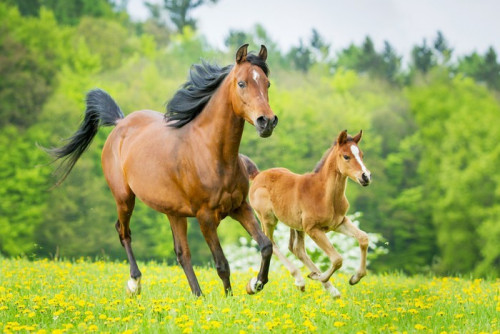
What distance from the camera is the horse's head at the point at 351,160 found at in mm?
7357

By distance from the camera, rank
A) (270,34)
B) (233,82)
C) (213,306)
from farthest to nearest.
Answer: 1. (270,34)
2. (233,82)
3. (213,306)

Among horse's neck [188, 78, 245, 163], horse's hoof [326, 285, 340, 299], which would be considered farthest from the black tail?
horse's hoof [326, 285, 340, 299]

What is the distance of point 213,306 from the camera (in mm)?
6027

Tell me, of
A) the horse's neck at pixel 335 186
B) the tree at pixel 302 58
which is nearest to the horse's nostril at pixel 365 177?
the horse's neck at pixel 335 186

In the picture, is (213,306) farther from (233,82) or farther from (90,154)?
(90,154)

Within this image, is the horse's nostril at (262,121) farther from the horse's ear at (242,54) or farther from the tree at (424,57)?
the tree at (424,57)

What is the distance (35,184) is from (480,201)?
76.1 ft

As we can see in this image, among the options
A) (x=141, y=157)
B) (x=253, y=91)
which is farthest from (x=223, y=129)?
(x=141, y=157)

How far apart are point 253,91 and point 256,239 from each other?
57.0 inches

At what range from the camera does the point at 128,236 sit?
832cm

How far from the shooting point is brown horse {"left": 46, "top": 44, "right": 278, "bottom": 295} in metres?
6.44

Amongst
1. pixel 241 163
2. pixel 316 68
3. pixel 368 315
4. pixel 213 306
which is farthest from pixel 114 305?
pixel 316 68

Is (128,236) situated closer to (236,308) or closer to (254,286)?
→ (254,286)

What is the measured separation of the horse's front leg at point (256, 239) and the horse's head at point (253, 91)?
3.15ft
